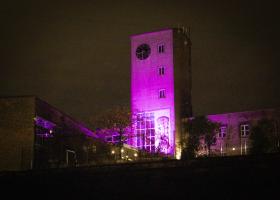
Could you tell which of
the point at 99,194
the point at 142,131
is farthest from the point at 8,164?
the point at 142,131

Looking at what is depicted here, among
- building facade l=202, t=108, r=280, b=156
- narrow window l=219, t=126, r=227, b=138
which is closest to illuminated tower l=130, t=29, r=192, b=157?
narrow window l=219, t=126, r=227, b=138

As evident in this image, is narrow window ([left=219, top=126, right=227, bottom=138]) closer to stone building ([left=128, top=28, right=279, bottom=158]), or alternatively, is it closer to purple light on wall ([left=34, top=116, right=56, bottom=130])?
stone building ([left=128, top=28, right=279, bottom=158])

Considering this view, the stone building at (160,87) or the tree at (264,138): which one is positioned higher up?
the stone building at (160,87)

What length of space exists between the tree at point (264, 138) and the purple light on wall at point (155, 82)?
11.3 meters

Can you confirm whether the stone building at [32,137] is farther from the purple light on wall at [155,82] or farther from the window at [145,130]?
the purple light on wall at [155,82]

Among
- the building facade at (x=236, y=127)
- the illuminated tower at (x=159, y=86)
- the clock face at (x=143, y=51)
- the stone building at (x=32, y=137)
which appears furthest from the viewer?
the clock face at (x=143, y=51)

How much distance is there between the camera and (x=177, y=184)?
24.2 metres

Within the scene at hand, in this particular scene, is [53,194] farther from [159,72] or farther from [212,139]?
[159,72]

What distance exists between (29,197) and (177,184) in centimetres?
700

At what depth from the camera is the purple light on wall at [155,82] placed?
56.6m

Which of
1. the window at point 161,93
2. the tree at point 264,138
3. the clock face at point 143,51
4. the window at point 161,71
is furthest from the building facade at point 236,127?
the clock face at point 143,51

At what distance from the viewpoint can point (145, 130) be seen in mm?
56906

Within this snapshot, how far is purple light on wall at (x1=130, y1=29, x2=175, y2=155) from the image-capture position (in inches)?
2229

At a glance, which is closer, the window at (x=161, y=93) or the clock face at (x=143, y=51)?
the window at (x=161, y=93)
